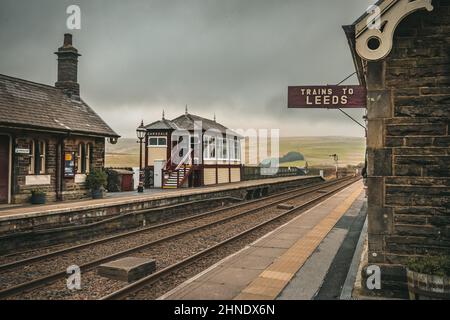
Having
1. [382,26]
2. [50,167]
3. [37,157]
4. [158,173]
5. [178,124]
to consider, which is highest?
[178,124]

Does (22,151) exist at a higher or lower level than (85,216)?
higher

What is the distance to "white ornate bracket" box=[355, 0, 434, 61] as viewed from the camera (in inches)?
239

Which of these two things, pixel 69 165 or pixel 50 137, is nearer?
pixel 50 137

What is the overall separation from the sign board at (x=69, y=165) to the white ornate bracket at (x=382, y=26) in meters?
14.8

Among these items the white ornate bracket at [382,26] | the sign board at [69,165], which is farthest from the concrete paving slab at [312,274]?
the sign board at [69,165]

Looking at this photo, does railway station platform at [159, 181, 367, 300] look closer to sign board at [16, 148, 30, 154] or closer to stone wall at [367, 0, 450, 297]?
stone wall at [367, 0, 450, 297]

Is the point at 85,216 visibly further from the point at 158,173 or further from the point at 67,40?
the point at 158,173

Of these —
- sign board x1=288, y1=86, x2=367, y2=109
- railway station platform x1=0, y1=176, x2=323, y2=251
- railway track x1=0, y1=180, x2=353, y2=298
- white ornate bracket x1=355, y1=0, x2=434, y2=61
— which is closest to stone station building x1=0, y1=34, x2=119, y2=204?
railway station platform x1=0, y1=176, x2=323, y2=251

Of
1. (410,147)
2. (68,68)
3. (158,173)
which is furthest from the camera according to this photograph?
(158,173)

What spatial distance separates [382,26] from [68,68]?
1879cm

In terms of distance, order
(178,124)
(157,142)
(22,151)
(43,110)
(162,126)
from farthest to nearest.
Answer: (178,124)
(157,142)
(162,126)
(43,110)
(22,151)

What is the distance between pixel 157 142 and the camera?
2741 cm

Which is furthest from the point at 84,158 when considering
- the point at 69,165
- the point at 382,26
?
the point at 382,26
